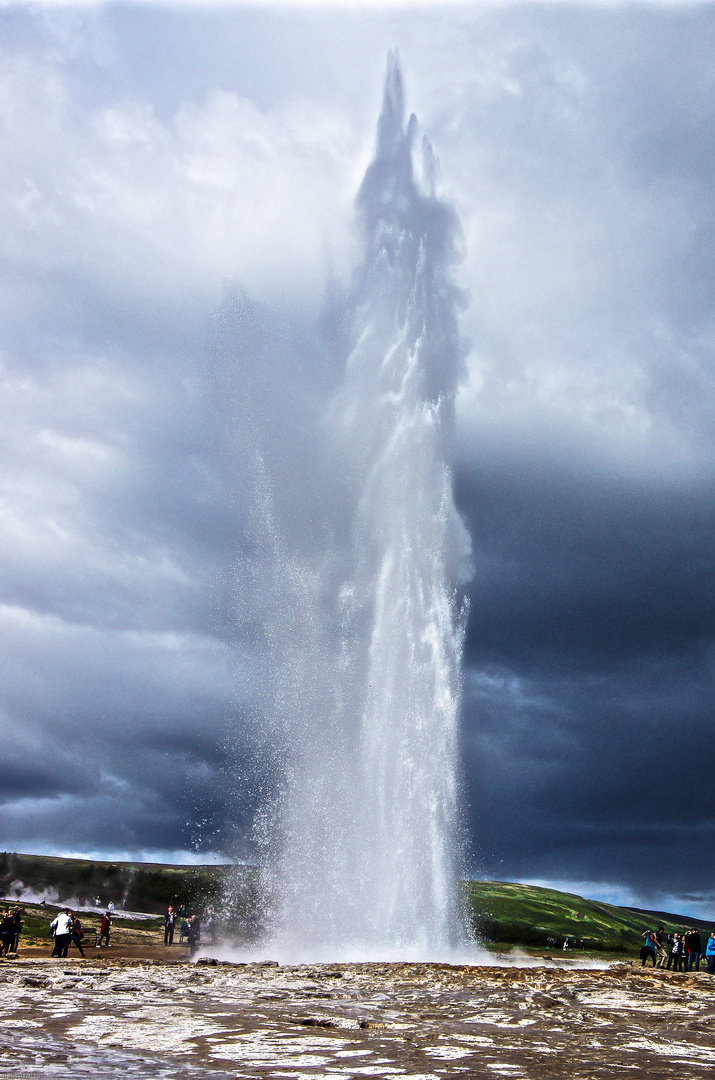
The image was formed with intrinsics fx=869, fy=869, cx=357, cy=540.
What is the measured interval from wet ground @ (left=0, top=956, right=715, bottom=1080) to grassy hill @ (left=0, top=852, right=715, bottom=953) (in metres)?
7.45

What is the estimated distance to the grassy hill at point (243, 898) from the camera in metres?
41.5

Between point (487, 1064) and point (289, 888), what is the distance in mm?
17177

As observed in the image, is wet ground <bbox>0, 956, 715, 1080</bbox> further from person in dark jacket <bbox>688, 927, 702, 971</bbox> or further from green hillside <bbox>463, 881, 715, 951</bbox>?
green hillside <bbox>463, 881, 715, 951</bbox>

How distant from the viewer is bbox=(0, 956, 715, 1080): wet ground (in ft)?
35.9

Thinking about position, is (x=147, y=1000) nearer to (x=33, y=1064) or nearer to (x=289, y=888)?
(x=33, y=1064)

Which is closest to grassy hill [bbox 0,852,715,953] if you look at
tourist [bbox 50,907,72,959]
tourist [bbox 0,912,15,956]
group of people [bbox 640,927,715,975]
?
tourist [bbox 50,907,72,959]

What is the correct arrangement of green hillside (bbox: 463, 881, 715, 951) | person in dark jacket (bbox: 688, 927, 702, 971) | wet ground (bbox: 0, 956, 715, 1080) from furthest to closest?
green hillside (bbox: 463, 881, 715, 951) < person in dark jacket (bbox: 688, 927, 702, 971) < wet ground (bbox: 0, 956, 715, 1080)

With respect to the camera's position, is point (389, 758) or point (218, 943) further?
point (218, 943)


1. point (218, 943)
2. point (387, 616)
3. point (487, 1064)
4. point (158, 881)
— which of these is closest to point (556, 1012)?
point (487, 1064)

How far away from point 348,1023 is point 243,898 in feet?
94.1

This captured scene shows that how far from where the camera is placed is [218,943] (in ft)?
108

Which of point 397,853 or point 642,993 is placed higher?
point 397,853

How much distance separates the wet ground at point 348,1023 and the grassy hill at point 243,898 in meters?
7.45

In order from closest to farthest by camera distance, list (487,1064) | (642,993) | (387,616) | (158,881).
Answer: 1. (487,1064)
2. (642,993)
3. (387,616)
4. (158,881)
